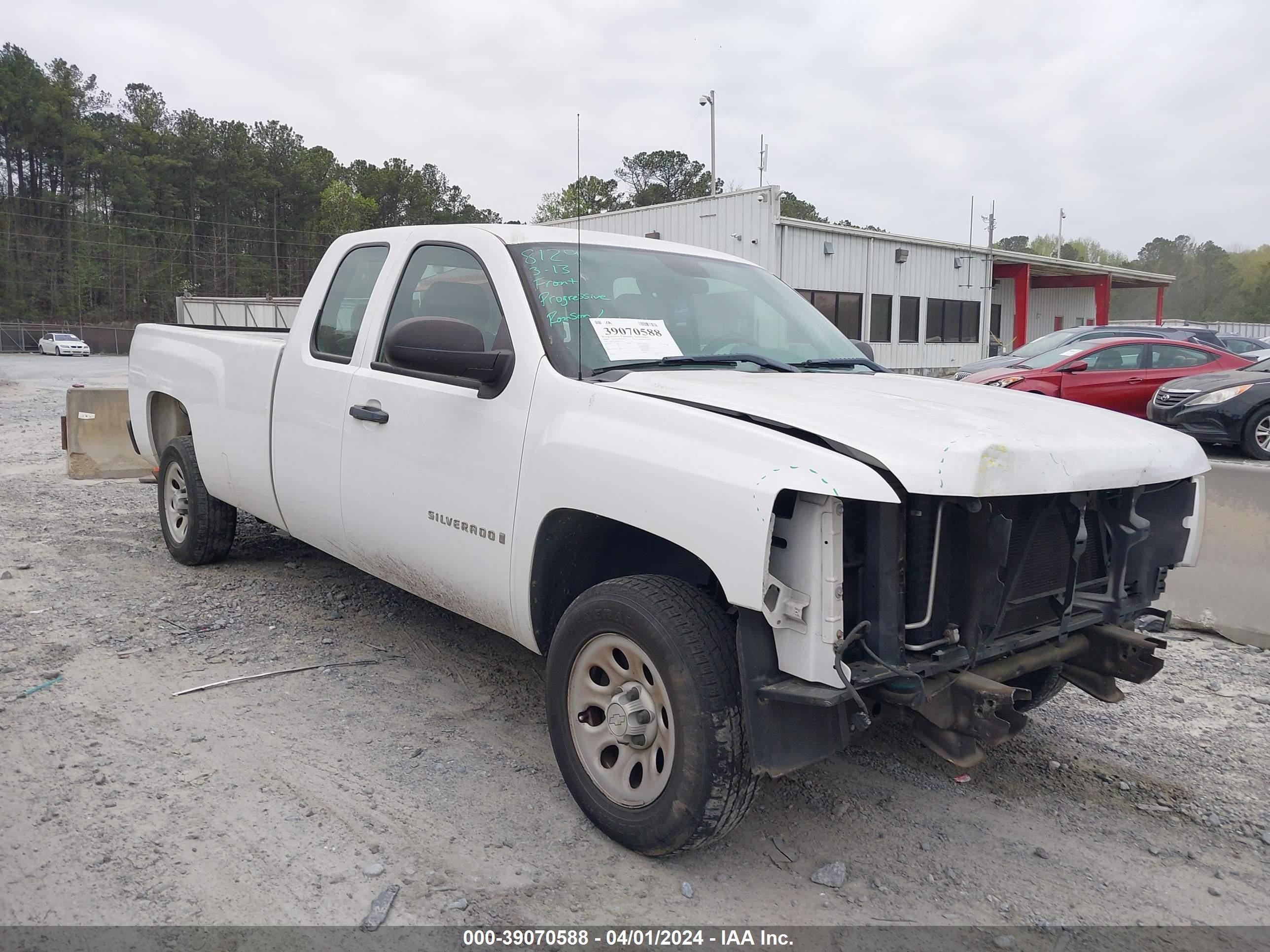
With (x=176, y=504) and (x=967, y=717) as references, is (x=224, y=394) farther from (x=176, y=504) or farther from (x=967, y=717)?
(x=967, y=717)

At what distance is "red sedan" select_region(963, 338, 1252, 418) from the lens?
1413cm

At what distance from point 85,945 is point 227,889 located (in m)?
0.37

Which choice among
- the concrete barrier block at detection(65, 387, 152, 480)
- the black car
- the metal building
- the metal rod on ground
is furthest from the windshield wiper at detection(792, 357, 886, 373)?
the metal building

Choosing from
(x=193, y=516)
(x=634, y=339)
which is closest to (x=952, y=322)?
(x=193, y=516)

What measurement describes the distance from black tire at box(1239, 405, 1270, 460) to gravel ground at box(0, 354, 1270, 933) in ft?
27.7

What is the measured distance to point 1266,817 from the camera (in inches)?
133

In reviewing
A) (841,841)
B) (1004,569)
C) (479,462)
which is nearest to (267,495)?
(479,462)

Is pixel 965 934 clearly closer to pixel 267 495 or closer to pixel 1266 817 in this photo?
pixel 1266 817

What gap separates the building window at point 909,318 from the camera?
29219 mm

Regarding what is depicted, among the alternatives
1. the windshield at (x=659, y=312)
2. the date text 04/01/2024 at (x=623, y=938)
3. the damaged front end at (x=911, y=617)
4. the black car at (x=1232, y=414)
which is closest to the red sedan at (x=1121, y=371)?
the black car at (x=1232, y=414)

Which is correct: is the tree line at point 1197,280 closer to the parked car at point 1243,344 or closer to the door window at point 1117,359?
the parked car at point 1243,344

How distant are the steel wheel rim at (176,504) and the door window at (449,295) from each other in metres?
2.63

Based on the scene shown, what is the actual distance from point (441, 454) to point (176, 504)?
3358 mm

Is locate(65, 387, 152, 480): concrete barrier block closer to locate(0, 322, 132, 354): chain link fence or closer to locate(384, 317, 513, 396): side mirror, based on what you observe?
locate(384, 317, 513, 396): side mirror
